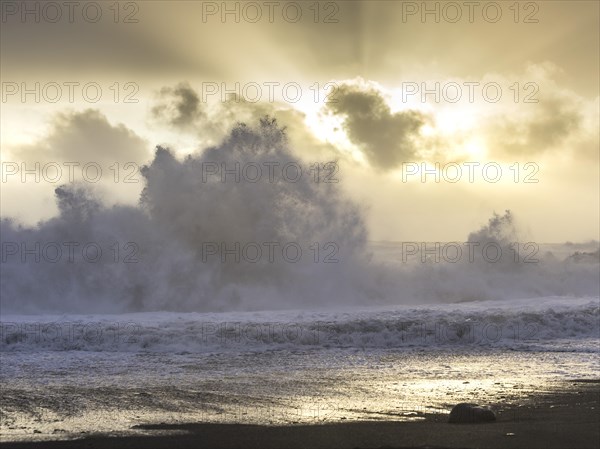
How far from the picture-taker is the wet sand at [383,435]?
572cm

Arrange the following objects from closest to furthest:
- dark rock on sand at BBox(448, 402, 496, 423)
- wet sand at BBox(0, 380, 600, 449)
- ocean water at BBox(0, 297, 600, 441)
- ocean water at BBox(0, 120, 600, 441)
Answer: wet sand at BBox(0, 380, 600, 449) < dark rock on sand at BBox(448, 402, 496, 423) < ocean water at BBox(0, 297, 600, 441) < ocean water at BBox(0, 120, 600, 441)

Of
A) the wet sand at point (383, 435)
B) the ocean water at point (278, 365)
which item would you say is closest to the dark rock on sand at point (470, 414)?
the wet sand at point (383, 435)

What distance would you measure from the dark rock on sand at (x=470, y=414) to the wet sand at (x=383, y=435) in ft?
0.28

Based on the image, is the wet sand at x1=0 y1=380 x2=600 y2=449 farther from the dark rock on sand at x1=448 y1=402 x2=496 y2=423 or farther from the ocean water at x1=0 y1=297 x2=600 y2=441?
the ocean water at x1=0 y1=297 x2=600 y2=441

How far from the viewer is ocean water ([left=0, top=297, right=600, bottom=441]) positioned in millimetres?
7266

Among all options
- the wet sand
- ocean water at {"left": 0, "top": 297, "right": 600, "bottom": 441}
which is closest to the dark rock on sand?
the wet sand

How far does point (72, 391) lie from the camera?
28.0 ft

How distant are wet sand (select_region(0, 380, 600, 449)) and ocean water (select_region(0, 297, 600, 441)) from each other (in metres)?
0.33

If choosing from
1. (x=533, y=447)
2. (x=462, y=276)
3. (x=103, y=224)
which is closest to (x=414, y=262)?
(x=462, y=276)

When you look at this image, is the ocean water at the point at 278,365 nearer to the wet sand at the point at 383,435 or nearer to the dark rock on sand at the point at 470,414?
the wet sand at the point at 383,435

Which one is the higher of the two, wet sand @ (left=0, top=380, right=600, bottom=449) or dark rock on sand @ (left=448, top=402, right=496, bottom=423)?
dark rock on sand @ (left=448, top=402, right=496, bottom=423)

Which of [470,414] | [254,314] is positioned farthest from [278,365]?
[254,314]

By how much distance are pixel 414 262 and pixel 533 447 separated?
76.3 ft

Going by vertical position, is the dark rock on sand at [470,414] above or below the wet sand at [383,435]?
above
